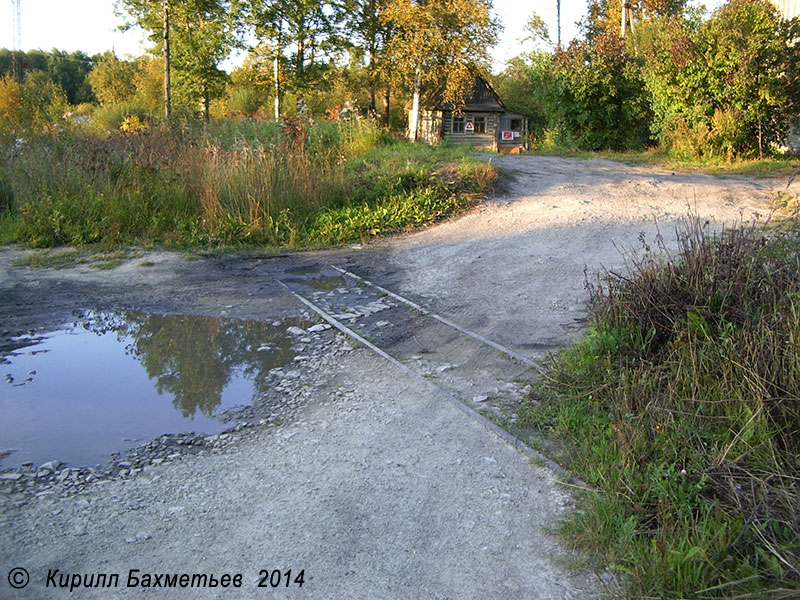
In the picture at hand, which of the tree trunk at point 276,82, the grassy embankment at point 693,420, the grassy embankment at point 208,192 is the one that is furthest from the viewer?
the tree trunk at point 276,82

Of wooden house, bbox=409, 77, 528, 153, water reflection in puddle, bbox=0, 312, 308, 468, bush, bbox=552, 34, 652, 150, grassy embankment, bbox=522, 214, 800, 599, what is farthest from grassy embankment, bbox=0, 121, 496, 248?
wooden house, bbox=409, 77, 528, 153

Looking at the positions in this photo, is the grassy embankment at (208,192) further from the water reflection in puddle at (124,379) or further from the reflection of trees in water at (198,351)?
the water reflection in puddle at (124,379)

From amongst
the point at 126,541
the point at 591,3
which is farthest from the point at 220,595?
the point at 591,3

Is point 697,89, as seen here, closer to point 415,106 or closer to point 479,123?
point 415,106

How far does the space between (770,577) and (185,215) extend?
34.8ft

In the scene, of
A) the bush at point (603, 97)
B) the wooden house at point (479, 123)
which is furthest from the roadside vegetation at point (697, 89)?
the wooden house at point (479, 123)

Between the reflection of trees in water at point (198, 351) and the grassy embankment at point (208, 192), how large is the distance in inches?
144

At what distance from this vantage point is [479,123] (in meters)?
42.0

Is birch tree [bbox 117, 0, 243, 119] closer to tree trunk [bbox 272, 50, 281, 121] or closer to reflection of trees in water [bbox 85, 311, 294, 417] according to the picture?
tree trunk [bbox 272, 50, 281, 121]

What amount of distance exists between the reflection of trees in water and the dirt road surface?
13.8 inches

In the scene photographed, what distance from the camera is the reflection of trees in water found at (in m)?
5.89

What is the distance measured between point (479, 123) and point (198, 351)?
124 feet

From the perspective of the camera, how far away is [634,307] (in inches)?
214

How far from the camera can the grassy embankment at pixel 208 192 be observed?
11383 mm
